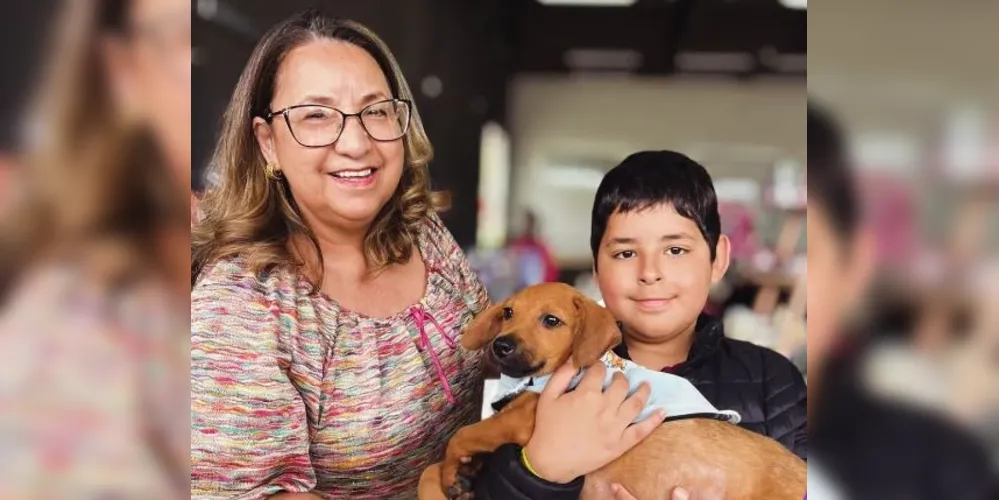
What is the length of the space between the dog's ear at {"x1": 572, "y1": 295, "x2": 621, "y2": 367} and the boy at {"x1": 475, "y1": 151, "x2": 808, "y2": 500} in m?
0.13

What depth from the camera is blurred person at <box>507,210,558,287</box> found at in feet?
4.45

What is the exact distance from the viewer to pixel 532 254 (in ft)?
4.54

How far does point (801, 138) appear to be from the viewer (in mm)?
1356

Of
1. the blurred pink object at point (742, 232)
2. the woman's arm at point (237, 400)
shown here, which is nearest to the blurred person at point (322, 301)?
the woman's arm at point (237, 400)

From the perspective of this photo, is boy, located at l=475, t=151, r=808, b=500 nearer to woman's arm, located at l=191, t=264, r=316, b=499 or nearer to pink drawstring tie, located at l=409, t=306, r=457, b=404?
pink drawstring tie, located at l=409, t=306, r=457, b=404

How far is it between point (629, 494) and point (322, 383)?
1.55 ft

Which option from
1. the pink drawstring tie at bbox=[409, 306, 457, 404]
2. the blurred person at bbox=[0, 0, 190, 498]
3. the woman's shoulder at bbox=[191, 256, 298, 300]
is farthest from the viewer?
the pink drawstring tie at bbox=[409, 306, 457, 404]

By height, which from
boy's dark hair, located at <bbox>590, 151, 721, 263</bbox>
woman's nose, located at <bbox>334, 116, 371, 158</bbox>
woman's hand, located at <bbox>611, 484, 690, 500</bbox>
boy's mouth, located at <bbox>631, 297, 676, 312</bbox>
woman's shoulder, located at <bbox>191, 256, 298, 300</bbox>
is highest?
woman's nose, located at <bbox>334, 116, 371, 158</bbox>

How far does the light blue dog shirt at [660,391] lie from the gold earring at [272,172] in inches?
17.5

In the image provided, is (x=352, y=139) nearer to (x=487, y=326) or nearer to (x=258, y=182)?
(x=258, y=182)

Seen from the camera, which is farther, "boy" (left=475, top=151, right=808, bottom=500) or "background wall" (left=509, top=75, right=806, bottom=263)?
"background wall" (left=509, top=75, right=806, bottom=263)

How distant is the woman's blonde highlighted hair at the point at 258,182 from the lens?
1220 mm

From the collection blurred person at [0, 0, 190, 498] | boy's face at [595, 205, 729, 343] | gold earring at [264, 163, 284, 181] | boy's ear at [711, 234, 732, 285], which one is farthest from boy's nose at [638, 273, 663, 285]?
blurred person at [0, 0, 190, 498]

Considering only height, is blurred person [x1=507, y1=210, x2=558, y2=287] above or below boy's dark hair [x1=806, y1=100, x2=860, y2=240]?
below
